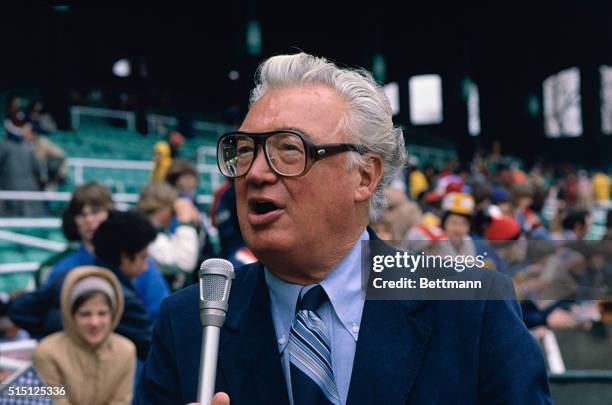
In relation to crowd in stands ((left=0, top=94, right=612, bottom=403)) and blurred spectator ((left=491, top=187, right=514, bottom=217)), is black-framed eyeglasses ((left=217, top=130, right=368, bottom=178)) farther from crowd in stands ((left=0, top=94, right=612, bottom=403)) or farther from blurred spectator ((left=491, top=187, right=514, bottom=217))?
blurred spectator ((left=491, top=187, right=514, bottom=217))

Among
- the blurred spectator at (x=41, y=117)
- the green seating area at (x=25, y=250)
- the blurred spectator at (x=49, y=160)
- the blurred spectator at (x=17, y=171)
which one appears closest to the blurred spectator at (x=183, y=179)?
the green seating area at (x=25, y=250)

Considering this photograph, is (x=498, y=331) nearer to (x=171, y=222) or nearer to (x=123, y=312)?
(x=123, y=312)

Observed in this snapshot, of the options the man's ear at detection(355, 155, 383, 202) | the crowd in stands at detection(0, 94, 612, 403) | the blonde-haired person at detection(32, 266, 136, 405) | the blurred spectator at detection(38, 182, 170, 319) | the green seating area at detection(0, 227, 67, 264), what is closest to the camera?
the man's ear at detection(355, 155, 383, 202)

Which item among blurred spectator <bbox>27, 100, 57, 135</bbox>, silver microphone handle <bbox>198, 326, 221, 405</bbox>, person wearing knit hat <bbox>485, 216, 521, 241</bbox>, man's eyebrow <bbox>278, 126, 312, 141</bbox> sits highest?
blurred spectator <bbox>27, 100, 57, 135</bbox>

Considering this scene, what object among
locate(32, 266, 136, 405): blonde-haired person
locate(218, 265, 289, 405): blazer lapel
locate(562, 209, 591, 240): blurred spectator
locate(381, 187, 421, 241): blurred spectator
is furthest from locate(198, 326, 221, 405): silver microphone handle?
locate(562, 209, 591, 240): blurred spectator

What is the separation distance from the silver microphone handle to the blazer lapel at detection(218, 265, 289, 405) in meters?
0.28

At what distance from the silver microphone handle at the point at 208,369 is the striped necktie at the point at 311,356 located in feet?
0.98

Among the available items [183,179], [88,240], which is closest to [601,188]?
[183,179]

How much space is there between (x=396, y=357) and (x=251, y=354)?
0.29 meters

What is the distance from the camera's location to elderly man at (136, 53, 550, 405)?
1866 mm

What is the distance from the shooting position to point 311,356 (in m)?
1.92

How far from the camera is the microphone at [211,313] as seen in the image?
159 centimetres

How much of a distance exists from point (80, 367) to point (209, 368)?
2574mm

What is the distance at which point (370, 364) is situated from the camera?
6.17 feet
